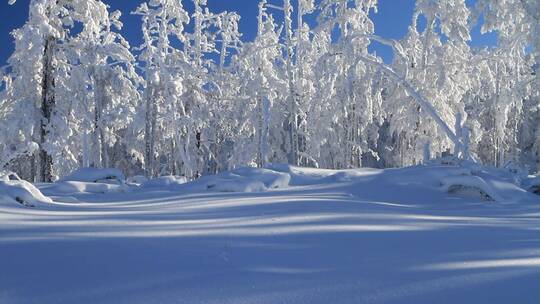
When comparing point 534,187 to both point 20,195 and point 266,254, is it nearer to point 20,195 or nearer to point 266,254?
point 266,254

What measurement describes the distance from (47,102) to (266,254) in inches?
483

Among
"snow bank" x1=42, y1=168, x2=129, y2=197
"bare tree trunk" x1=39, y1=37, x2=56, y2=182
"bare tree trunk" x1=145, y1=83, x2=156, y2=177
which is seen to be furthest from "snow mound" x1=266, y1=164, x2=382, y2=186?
"bare tree trunk" x1=145, y1=83, x2=156, y2=177

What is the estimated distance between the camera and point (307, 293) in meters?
2.62

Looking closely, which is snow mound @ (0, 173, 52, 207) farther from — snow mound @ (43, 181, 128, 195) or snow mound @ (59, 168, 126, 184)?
snow mound @ (59, 168, 126, 184)

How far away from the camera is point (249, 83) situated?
23484 mm

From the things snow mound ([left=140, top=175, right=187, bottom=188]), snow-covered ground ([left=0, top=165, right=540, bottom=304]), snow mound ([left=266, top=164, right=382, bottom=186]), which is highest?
snow mound ([left=266, top=164, right=382, bottom=186])

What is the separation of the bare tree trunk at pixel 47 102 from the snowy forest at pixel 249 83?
35mm

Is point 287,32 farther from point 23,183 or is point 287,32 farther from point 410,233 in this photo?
point 410,233

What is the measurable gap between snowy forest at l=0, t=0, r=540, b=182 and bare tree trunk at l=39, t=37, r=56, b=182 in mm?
35

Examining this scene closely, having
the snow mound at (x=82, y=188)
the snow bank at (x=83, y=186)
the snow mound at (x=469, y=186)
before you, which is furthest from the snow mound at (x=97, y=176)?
the snow mound at (x=469, y=186)

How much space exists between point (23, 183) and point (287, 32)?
1567 centimetres

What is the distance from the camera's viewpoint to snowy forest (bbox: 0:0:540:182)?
1308 cm

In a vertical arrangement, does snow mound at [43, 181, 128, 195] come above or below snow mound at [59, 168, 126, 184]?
below

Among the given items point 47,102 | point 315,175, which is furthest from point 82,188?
point 315,175
